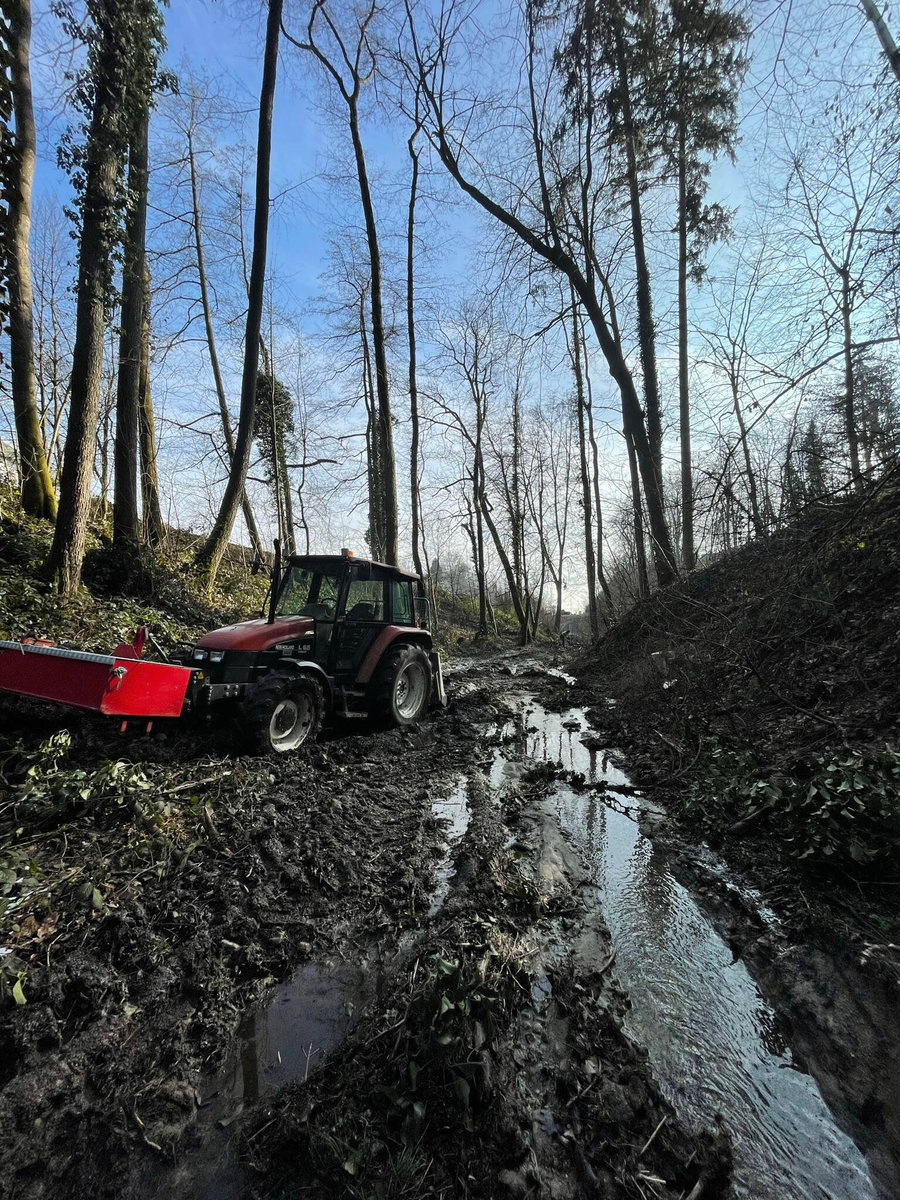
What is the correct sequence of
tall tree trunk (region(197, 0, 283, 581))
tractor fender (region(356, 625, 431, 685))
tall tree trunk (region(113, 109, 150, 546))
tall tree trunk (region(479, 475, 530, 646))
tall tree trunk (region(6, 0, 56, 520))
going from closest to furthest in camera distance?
tractor fender (region(356, 625, 431, 685))
tall tree trunk (region(6, 0, 56, 520))
tall tree trunk (region(113, 109, 150, 546))
tall tree trunk (region(197, 0, 283, 581))
tall tree trunk (region(479, 475, 530, 646))

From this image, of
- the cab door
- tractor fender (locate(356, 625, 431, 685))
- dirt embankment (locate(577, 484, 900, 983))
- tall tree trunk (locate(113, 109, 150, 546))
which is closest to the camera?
dirt embankment (locate(577, 484, 900, 983))

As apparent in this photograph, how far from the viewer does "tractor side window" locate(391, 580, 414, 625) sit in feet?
21.8

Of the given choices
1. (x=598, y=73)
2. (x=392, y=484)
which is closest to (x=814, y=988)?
(x=392, y=484)

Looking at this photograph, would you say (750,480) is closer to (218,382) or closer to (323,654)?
(323,654)

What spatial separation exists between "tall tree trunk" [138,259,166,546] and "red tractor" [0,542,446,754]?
473 centimetres

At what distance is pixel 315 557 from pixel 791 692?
485 cm

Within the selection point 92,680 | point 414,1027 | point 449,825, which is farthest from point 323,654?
point 414,1027

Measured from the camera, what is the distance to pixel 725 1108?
1744mm

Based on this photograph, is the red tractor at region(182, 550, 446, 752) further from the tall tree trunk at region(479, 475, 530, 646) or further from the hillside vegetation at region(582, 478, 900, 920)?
the tall tree trunk at region(479, 475, 530, 646)

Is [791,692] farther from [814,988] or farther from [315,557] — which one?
[315,557]

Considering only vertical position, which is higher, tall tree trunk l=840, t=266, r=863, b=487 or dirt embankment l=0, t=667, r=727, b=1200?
tall tree trunk l=840, t=266, r=863, b=487

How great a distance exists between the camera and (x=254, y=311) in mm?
10383

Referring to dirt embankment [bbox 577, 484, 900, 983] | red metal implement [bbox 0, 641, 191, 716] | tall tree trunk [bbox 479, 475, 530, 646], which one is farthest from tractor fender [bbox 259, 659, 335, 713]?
tall tree trunk [bbox 479, 475, 530, 646]

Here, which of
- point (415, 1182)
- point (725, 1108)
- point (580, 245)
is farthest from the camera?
point (580, 245)
